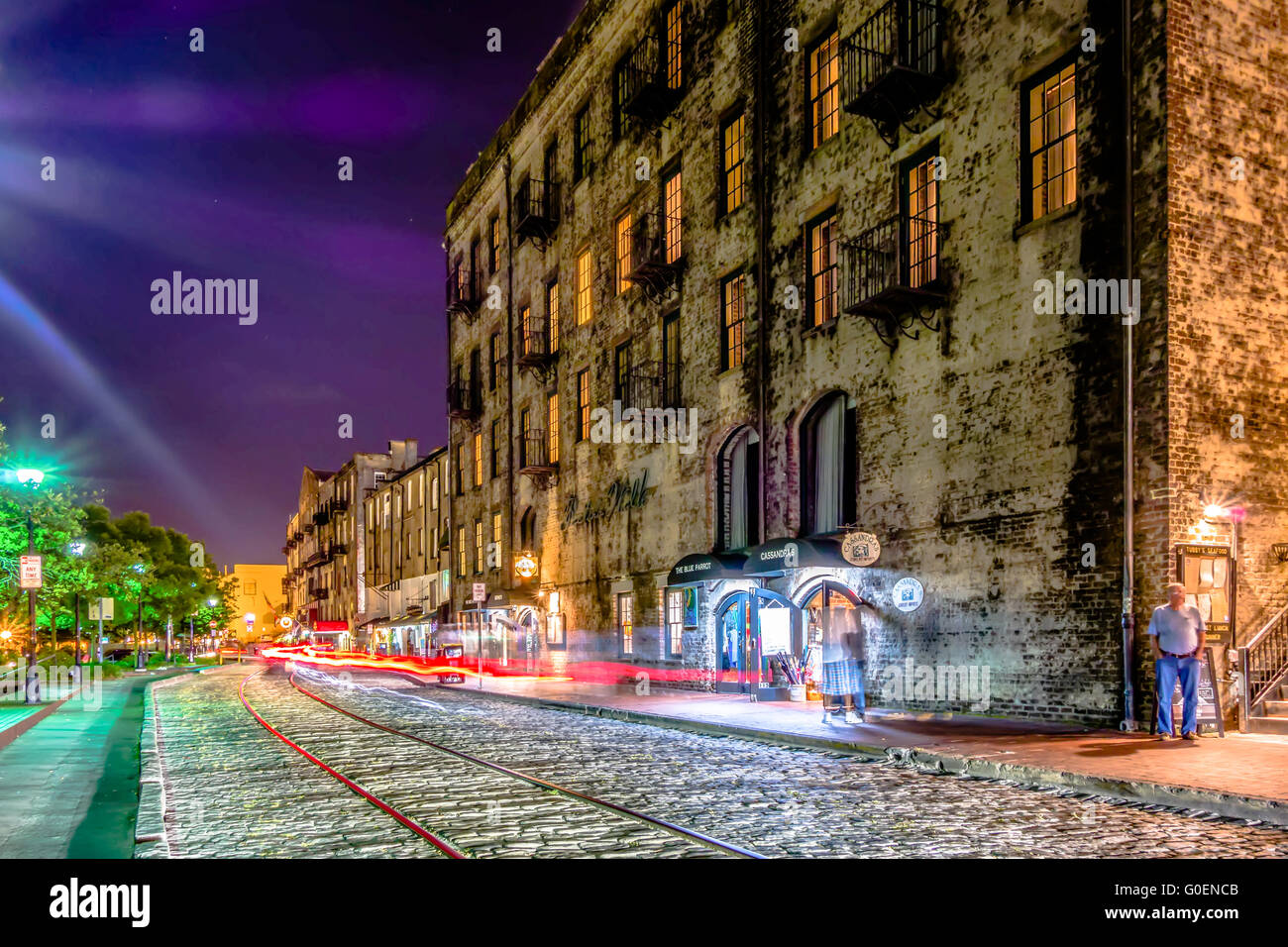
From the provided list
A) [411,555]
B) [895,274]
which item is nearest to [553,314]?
[895,274]

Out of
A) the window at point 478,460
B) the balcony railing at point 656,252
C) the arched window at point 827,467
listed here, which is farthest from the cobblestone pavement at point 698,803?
the window at point 478,460

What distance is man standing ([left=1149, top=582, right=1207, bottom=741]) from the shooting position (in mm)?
12234

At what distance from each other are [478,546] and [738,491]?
64.6ft

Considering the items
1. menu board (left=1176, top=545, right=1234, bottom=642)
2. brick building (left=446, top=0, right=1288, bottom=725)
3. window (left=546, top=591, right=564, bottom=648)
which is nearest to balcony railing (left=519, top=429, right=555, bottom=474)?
brick building (left=446, top=0, right=1288, bottom=725)

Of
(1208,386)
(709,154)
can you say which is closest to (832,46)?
(709,154)

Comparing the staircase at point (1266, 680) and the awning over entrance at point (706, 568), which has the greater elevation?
the awning over entrance at point (706, 568)

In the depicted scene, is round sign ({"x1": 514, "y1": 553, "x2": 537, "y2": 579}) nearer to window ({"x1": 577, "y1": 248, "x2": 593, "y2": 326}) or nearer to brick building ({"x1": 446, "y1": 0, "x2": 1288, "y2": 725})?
brick building ({"x1": 446, "y1": 0, "x2": 1288, "y2": 725})

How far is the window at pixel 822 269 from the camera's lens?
801 inches

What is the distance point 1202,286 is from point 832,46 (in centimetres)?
967

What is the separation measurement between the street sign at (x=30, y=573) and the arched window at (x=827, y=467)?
17.3m

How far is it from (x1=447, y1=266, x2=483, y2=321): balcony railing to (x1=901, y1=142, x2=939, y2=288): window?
82.7ft

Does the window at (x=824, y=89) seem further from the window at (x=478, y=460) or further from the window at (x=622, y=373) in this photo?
the window at (x=478, y=460)

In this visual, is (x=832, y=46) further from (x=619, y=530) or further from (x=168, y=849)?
(x=168, y=849)

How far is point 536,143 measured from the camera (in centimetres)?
3609
